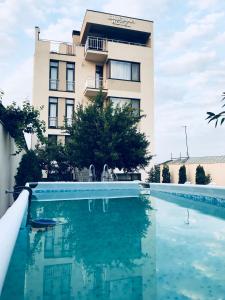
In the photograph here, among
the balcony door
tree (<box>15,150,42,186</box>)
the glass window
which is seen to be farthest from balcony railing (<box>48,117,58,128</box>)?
tree (<box>15,150,42,186</box>)

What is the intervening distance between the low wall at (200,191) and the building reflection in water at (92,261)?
172 inches

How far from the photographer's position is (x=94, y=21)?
20.7 meters

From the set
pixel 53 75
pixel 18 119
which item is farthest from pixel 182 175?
pixel 18 119

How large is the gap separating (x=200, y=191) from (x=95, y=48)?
14317 millimetres

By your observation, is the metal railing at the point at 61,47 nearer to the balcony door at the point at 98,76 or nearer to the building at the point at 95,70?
the building at the point at 95,70

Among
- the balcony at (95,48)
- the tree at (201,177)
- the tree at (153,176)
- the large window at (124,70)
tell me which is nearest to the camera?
the tree at (201,177)

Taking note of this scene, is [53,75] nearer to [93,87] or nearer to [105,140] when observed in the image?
[93,87]

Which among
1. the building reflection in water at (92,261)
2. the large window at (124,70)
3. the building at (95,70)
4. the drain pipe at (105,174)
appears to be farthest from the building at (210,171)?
the building reflection in water at (92,261)

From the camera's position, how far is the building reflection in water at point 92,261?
2787mm

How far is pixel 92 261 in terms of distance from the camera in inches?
147

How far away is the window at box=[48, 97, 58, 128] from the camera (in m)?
20.8

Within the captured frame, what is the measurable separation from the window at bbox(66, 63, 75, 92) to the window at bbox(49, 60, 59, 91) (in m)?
0.81

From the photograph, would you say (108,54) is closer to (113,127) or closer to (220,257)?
(113,127)

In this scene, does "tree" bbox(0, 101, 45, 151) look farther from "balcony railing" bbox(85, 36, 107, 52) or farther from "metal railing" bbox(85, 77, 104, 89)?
"balcony railing" bbox(85, 36, 107, 52)
